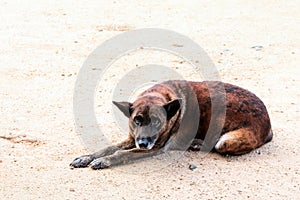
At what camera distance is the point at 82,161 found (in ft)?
19.0

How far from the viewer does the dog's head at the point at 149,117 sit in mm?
5836

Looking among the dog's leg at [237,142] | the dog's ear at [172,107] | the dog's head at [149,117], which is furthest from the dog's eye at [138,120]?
the dog's leg at [237,142]

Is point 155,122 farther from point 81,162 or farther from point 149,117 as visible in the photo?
point 81,162

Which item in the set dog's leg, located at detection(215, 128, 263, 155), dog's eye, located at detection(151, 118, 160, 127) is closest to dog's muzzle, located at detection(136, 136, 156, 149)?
dog's eye, located at detection(151, 118, 160, 127)

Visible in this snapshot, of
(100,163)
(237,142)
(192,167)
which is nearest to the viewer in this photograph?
(100,163)

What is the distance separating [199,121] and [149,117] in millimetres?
703

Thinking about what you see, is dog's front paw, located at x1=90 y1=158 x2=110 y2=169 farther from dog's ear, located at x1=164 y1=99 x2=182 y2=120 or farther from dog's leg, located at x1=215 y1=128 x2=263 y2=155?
dog's leg, located at x1=215 y1=128 x2=263 y2=155

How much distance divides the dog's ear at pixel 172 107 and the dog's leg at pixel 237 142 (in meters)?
0.60

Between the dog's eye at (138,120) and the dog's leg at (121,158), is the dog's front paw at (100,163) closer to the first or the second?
the dog's leg at (121,158)

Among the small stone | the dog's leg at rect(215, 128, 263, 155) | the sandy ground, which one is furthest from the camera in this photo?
the dog's leg at rect(215, 128, 263, 155)

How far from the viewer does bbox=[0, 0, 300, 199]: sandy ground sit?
5.43 meters

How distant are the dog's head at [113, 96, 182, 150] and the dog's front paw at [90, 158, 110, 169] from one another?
13.2 inches

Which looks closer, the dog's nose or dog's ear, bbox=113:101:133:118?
the dog's nose

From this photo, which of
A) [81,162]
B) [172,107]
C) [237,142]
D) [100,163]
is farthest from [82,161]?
[237,142]
